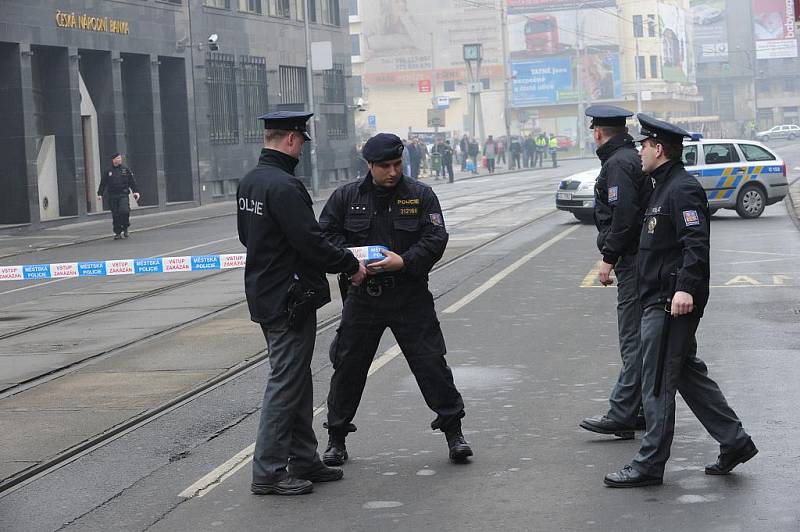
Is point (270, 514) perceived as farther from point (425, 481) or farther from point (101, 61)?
point (101, 61)

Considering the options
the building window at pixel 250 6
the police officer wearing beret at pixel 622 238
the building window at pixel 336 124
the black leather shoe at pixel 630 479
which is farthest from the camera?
the building window at pixel 336 124

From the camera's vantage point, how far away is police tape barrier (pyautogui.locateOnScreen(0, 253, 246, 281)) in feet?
56.0

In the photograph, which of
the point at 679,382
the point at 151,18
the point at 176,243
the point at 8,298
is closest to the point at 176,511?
the point at 679,382

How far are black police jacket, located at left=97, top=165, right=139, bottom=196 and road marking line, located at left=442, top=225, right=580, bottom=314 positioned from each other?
31.7ft

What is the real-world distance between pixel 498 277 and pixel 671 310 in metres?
10.5

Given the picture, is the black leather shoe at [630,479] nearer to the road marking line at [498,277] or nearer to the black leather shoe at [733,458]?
the black leather shoe at [733,458]

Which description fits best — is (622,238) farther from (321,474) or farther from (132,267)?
(132,267)

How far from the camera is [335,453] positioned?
7086mm

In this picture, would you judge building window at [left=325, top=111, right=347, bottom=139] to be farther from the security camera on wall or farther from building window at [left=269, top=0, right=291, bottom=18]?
the security camera on wall

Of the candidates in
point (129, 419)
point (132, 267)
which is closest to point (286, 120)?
point (129, 419)

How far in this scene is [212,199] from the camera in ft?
142

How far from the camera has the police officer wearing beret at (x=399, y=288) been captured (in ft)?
22.8

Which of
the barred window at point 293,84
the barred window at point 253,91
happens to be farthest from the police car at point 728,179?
the barred window at point 293,84

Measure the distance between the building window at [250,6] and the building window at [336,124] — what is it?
6.74m
